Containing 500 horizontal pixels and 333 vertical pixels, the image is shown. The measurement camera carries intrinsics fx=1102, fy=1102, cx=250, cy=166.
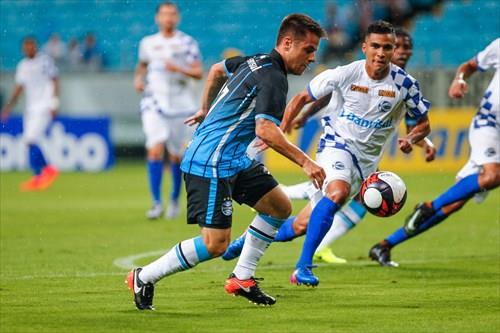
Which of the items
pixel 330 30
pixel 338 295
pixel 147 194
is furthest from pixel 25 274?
pixel 330 30

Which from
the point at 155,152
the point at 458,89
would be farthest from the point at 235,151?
the point at 155,152

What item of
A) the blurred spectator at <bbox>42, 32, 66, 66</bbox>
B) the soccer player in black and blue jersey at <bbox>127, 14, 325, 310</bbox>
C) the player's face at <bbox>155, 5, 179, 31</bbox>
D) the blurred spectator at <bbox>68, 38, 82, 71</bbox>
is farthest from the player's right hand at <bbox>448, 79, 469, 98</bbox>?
the blurred spectator at <bbox>42, 32, 66, 66</bbox>

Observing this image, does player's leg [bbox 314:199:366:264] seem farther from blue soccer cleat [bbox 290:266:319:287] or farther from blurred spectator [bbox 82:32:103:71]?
blurred spectator [bbox 82:32:103:71]

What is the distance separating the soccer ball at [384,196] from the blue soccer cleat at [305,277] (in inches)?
25.1

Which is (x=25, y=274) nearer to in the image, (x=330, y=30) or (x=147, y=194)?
(x=147, y=194)

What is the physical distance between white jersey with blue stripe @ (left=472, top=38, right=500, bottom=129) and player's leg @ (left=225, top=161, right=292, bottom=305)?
3080 millimetres

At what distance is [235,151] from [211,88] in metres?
0.94

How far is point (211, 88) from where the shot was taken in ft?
25.9

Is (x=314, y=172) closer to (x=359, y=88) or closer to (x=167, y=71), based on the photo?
(x=359, y=88)

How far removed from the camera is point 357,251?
1073 centimetres

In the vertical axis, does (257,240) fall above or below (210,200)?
below

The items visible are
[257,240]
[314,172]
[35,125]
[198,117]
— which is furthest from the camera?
[35,125]

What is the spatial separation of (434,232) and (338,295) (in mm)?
4945

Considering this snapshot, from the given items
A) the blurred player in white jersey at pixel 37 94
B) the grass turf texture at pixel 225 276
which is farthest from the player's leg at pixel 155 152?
the blurred player in white jersey at pixel 37 94
